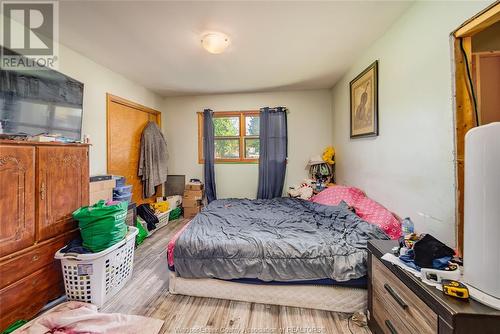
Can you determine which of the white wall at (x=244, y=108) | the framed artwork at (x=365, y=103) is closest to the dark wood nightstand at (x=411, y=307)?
the framed artwork at (x=365, y=103)

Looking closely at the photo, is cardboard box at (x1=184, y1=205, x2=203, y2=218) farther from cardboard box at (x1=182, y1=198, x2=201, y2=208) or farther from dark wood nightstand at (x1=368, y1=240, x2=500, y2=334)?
dark wood nightstand at (x1=368, y1=240, x2=500, y2=334)

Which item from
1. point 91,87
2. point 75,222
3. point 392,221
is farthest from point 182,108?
point 392,221

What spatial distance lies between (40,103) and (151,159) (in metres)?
1.74

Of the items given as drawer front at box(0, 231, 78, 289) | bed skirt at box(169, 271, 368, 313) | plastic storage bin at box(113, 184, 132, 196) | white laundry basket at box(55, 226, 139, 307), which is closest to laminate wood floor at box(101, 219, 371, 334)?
bed skirt at box(169, 271, 368, 313)

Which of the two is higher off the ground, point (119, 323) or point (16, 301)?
point (16, 301)

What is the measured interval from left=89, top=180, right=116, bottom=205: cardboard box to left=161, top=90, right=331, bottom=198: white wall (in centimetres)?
175

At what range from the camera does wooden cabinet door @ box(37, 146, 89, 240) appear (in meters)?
1.54

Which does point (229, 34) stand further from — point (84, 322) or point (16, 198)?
point (84, 322)

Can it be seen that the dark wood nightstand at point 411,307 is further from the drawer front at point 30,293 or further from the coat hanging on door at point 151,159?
the coat hanging on door at point 151,159

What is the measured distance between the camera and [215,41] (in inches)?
77.6

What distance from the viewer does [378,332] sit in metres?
1.32

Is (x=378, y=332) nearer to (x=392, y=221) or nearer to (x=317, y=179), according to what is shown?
(x=392, y=221)

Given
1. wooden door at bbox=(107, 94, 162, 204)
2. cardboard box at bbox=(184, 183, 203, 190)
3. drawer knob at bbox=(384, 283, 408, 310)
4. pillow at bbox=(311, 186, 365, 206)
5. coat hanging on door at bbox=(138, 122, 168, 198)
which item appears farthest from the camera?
cardboard box at bbox=(184, 183, 203, 190)

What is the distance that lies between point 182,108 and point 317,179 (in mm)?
3078
